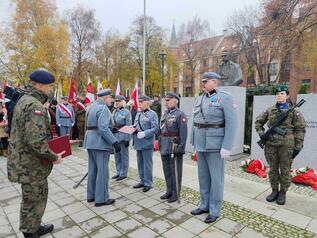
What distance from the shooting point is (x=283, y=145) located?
434cm

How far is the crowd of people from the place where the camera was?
9.80 ft

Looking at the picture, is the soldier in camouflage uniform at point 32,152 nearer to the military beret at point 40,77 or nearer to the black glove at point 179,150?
the military beret at point 40,77

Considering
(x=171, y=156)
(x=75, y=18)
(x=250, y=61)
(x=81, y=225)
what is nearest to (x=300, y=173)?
(x=171, y=156)

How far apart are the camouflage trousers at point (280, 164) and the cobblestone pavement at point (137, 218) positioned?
0.83m

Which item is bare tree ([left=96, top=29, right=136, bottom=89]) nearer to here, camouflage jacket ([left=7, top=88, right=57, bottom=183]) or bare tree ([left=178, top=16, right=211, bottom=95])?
bare tree ([left=178, top=16, right=211, bottom=95])

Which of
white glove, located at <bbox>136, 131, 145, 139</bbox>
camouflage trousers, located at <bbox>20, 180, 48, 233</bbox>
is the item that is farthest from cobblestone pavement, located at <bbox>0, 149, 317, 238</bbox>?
white glove, located at <bbox>136, 131, 145, 139</bbox>

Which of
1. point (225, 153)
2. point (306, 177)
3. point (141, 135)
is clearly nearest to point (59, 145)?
point (141, 135)

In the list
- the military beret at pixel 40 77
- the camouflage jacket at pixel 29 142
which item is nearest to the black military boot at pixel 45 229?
the camouflage jacket at pixel 29 142

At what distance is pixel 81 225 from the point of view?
3.67 metres

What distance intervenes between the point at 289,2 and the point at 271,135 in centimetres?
1226

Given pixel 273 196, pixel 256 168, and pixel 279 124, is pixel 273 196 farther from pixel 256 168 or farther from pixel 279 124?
pixel 256 168

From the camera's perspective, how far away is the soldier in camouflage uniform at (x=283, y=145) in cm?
433

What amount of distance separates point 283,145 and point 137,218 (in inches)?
107

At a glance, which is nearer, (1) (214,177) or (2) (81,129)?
(1) (214,177)
